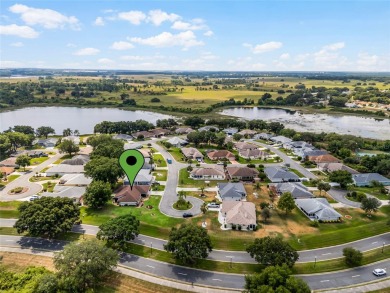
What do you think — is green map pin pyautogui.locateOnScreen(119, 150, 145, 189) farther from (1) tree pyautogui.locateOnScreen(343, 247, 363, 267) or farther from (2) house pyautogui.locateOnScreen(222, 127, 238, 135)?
(2) house pyautogui.locateOnScreen(222, 127, 238, 135)

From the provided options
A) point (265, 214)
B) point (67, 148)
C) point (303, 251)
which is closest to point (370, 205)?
point (303, 251)

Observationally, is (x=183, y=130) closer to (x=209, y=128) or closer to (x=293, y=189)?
(x=209, y=128)

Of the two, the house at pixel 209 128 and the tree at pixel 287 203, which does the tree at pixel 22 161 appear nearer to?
the tree at pixel 287 203

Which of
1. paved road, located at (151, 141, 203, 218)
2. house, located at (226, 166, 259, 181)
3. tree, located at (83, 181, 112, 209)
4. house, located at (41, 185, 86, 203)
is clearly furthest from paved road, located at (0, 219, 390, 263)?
house, located at (226, 166, 259, 181)

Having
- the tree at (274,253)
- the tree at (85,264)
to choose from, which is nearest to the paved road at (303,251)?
the tree at (274,253)

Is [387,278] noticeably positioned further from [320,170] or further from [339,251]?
[320,170]

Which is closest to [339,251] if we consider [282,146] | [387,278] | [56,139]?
[387,278]
